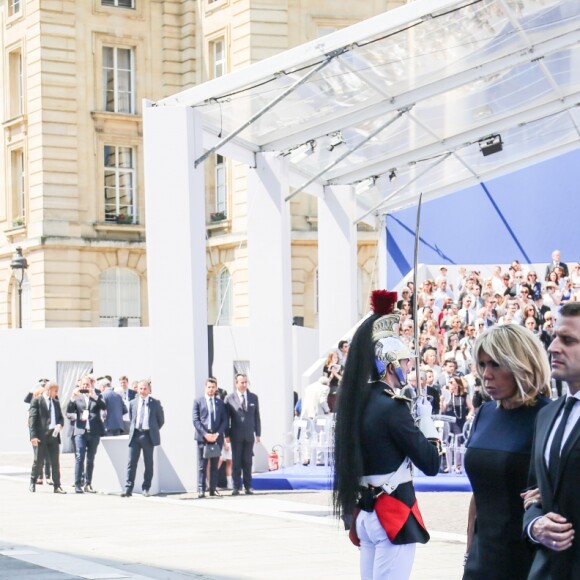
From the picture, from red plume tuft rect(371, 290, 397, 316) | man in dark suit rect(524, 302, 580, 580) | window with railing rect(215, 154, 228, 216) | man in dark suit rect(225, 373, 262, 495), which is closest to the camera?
man in dark suit rect(524, 302, 580, 580)

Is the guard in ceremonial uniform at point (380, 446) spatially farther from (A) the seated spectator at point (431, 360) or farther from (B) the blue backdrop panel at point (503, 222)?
(B) the blue backdrop panel at point (503, 222)

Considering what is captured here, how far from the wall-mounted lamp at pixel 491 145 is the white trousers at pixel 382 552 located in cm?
1819

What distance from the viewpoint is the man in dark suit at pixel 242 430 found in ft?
60.6

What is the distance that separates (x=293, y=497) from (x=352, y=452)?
38.8 feet

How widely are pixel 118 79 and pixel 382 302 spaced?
38.8 metres

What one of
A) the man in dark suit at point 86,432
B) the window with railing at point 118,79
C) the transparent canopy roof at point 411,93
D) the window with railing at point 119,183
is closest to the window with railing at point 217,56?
the window with railing at point 118,79

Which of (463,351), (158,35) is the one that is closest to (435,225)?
(463,351)

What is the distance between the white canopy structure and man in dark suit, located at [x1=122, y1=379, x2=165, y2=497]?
1.12 feet

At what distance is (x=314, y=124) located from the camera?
2041 centimetres

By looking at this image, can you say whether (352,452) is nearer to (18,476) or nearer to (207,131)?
(207,131)

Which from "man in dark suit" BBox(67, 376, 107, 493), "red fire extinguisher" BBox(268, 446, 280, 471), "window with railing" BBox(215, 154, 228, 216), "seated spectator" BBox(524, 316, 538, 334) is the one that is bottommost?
"red fire extinguisher" BBox(268, 446, 280, 471)

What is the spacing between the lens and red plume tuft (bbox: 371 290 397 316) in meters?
6.29

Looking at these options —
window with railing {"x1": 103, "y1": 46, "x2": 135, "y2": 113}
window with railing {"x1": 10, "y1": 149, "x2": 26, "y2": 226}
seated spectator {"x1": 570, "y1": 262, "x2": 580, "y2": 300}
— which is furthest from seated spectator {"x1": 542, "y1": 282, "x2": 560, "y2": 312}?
window with railing {"x1": 10, "y1": 149, "x2": 26, "y2": 226}

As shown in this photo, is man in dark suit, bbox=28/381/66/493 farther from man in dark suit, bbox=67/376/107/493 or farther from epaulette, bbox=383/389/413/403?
epaulette, bbox=383/389/413/403
